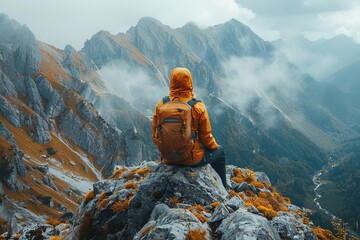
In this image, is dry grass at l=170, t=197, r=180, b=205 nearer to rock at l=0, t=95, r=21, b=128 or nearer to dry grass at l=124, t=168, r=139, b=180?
dry grass at l=124, t=168, r=139, b=180

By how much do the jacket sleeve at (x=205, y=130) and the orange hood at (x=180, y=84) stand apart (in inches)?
38.7

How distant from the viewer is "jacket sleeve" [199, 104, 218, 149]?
45.3 feet

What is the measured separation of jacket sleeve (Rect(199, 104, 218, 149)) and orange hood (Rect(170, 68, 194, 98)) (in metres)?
0.98

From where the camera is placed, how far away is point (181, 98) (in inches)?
551

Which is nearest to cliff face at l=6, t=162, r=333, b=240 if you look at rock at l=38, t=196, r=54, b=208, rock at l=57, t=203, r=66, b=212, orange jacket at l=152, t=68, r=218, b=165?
orange jacket at l=152, t=68, r=218, b=165

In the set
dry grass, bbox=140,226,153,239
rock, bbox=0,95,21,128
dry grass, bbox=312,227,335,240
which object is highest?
rock, bbox=0,95,21,128

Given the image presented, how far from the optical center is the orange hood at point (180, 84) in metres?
14.0

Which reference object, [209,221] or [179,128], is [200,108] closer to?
[179,128]

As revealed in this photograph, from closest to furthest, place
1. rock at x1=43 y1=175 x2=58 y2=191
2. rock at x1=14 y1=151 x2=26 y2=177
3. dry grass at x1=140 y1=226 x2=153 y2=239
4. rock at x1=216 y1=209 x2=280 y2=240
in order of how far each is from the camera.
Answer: rock at x1=216 y1=209 x2=280 y2=240 < dry grass at x1=140 y1=226 x2=153 y2=239 < rock at x1=14 y1=151 x2=26 y2=177 < rock at x1=43 y1=175 x2=58 y2=191

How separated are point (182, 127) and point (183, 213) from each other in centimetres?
347

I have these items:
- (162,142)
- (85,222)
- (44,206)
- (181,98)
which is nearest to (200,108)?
(181,98)

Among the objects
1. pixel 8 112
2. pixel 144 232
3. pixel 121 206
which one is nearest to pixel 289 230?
pixel 144 232

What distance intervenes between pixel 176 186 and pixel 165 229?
4546 mm

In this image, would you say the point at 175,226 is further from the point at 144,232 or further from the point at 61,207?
the point at 61,207
